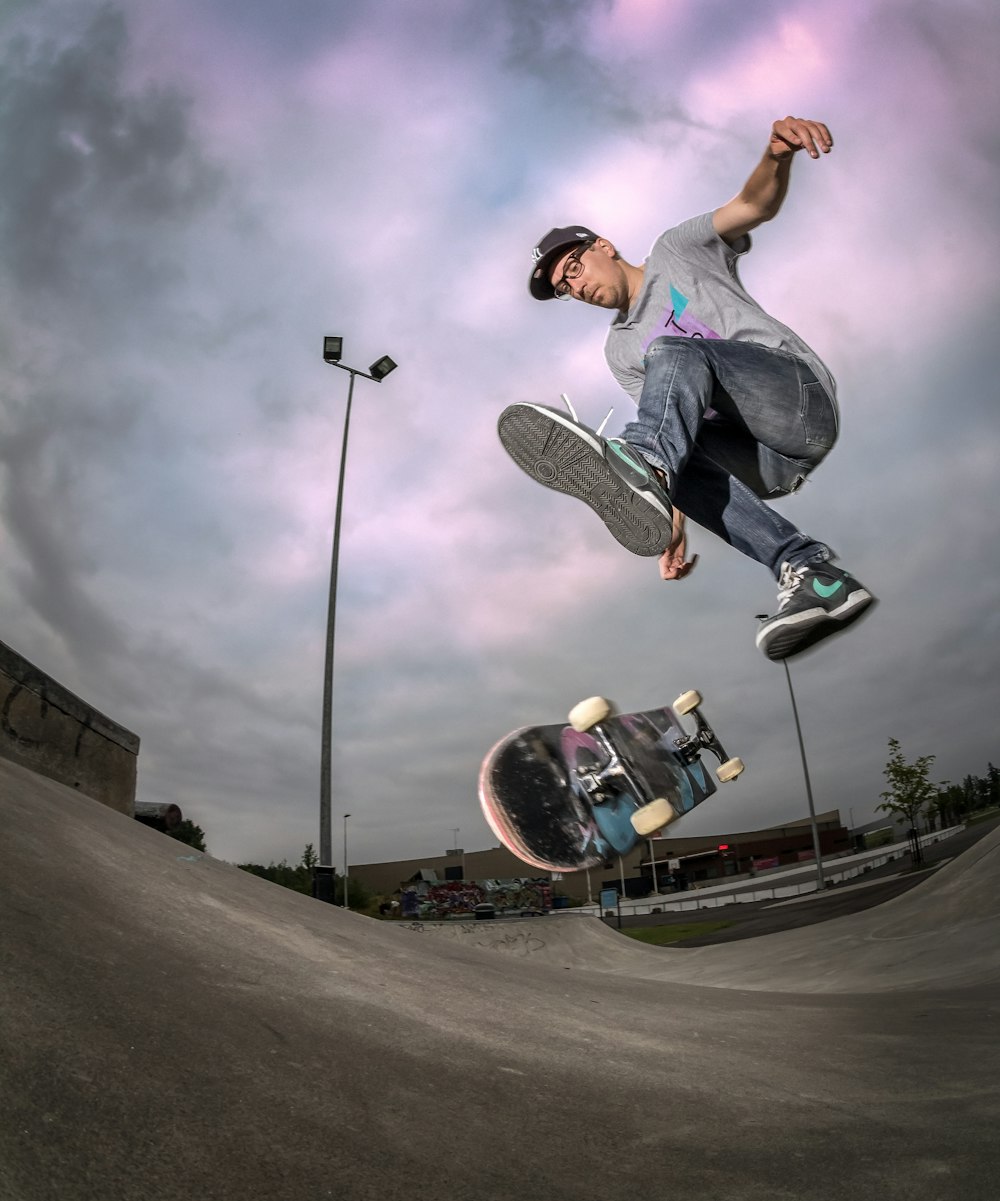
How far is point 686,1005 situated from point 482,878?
175 feet

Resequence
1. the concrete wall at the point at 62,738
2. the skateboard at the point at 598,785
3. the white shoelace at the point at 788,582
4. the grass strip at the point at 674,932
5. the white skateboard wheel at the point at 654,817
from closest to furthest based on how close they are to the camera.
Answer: the white skateboard wheel at the point at 654,817 → the white shoelace at the point at 788,582 → the skateboard at the point at 598,785 → the concrete wall at the point at 62,738 → the grass strip at the point at 674,932

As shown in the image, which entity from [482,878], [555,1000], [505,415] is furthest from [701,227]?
[482,878]

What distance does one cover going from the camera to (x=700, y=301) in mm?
2928

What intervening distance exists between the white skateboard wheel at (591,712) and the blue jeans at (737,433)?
30.1 inches

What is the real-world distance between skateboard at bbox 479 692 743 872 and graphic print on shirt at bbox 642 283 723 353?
132 centimetres

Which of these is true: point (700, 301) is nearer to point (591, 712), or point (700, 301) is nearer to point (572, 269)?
point (572, 269)

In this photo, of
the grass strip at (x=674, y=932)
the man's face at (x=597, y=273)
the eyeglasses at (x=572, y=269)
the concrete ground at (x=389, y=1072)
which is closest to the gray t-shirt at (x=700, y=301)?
the man's face at (x=597, y=273)

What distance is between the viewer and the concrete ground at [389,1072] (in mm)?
1456

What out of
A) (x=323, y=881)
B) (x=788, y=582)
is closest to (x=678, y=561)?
(x=788, y=582)

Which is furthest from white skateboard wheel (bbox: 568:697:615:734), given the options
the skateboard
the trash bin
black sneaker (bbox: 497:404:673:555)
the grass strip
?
the grass strip

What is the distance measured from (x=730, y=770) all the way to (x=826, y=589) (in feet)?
2.27

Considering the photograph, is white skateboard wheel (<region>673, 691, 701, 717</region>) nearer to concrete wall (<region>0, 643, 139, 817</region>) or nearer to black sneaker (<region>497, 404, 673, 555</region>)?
black sneaker (<region>497, 404, 673, 555</region>)

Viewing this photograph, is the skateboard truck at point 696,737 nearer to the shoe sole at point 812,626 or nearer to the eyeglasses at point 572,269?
the shoe sole at point 812,626

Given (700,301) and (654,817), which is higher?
(700,301)
